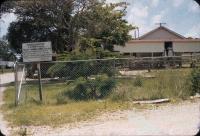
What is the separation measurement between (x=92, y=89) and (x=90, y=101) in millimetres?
775

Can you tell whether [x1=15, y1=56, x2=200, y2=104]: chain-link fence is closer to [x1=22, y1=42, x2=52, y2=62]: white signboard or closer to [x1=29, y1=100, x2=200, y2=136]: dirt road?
[x1=22, y1=42, x2=52, y2=62]: white signboard

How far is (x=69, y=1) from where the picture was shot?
26.1 meters

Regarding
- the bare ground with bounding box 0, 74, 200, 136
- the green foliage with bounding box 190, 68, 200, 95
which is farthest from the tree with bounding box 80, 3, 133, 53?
the bare ground with bounding box 0, 74, 200, 136

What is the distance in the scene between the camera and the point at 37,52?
15562 millimetres

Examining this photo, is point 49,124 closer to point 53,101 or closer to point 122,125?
point 122,125

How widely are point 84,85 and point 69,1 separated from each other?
12.8 metres

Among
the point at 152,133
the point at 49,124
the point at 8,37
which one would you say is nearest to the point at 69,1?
the point at 8,37

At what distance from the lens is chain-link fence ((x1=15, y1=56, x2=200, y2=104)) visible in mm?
14180

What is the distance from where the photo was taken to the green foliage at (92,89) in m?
14.2

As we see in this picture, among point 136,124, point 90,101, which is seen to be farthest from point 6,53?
point 136,124

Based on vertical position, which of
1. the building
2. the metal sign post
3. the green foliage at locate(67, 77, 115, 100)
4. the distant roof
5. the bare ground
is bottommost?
the bare ground

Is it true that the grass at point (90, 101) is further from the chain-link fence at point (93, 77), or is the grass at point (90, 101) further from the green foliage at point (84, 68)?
the green foliage at point (84, 68)

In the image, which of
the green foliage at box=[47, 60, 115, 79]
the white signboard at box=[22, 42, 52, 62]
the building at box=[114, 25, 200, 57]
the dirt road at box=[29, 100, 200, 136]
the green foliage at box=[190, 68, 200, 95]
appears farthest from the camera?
the building at box=[114, 25, 200, 57]

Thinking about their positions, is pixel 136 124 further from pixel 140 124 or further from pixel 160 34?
pixel 160 34
